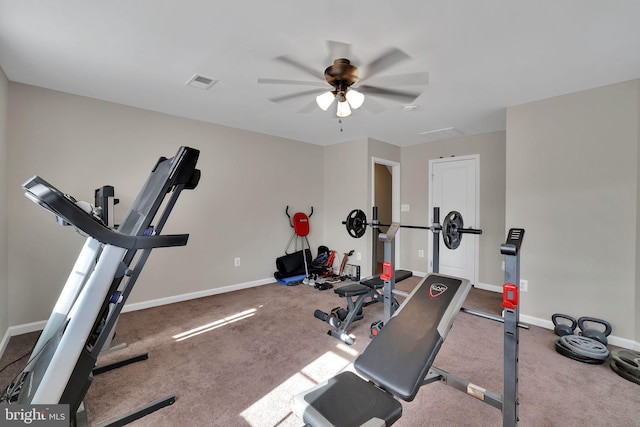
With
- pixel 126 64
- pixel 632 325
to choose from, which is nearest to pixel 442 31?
pixel 126 64

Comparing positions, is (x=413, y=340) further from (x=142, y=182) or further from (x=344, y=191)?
(x=344, y=191)

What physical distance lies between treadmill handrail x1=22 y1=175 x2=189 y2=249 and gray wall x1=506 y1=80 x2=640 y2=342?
11.8 feet

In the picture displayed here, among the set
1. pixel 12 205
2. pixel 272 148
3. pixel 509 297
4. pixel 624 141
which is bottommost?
pixel 509 297

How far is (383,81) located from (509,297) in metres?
1.89

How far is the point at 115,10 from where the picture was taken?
5.62 feet

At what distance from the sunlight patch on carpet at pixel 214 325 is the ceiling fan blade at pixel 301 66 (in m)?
2.71

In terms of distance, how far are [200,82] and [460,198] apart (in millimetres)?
4251

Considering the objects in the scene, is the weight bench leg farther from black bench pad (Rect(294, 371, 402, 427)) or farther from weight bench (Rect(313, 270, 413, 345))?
black bench pad (Rect(294, 371, 402, 427))

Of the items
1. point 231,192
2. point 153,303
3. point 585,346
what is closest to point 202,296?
point 153,303

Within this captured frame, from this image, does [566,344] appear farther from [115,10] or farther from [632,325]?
[115,10]

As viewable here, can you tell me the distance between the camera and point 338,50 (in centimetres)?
210

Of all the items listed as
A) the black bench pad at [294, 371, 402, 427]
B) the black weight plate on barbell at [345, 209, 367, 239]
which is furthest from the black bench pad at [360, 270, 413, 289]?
the black bench pad at [294, 371, 402, 427]

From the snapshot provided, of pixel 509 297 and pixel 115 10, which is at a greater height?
pixel 115 10

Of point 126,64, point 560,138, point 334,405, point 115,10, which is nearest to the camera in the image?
point 334,405
